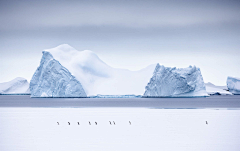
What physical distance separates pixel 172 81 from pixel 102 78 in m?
27.5

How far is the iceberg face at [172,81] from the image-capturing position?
48.5 m

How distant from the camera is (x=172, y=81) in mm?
49500

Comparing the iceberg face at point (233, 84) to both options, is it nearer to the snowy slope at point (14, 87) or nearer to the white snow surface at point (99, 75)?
the white snow surface at point (99, 75)

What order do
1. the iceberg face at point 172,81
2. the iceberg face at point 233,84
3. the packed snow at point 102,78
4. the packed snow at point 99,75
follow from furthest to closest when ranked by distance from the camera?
1. the packed snow at point 99,75
2. the iceberg face at point 233,84
3. the packed snow at point 102,78
4. the iceberg face at point 172,81

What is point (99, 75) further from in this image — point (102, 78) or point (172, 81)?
point (172, 81)

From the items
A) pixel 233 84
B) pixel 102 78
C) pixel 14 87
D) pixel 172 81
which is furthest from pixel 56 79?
pixel 14 87

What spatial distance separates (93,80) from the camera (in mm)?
71375

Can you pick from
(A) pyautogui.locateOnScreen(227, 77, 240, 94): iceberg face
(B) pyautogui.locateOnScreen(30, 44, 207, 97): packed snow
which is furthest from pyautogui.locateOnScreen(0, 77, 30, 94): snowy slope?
(A) pyautogui.locateOnScreen(227, 77, 240, 94): iceberg face

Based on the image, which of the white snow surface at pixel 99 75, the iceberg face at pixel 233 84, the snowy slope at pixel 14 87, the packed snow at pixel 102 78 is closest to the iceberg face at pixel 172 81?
the packed snow at pixel 102 78

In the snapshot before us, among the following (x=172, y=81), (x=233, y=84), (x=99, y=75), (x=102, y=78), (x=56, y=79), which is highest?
(x=99, y=75)

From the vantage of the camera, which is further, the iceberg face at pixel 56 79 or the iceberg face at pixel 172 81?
the iceberg face at pixel 56 79
